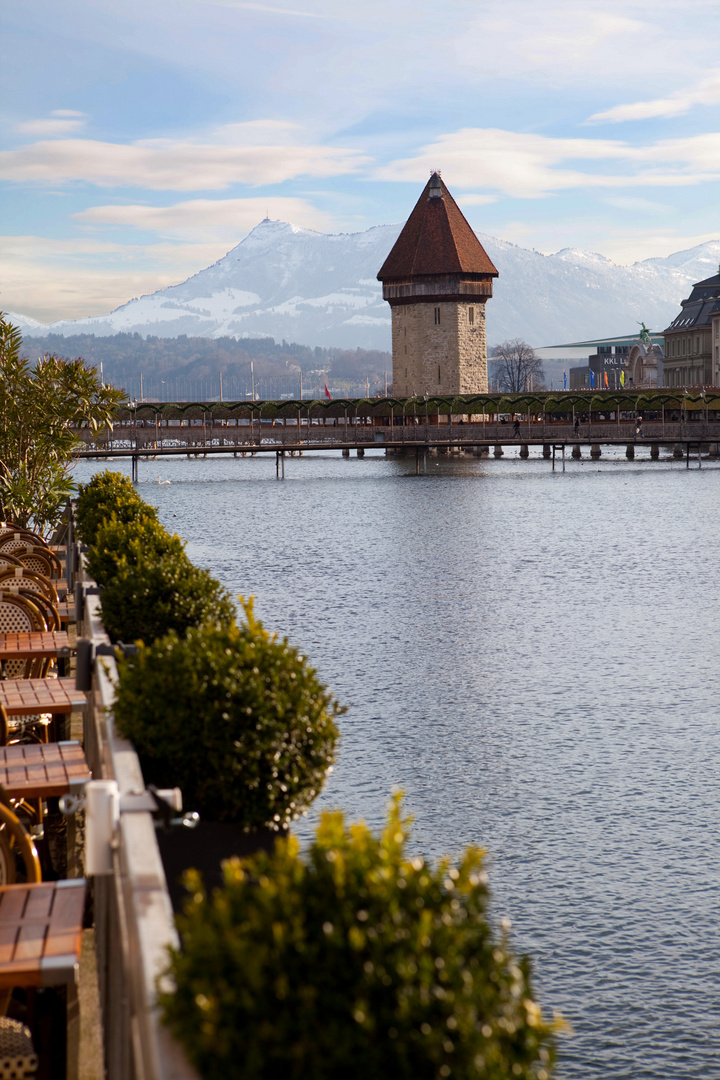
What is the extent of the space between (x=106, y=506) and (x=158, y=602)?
4.74 metres

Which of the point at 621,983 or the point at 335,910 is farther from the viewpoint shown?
the point at 621,983

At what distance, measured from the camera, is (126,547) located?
305 inches

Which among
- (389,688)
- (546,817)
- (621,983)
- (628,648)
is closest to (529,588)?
(628,648)

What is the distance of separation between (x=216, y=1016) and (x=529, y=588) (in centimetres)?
2332

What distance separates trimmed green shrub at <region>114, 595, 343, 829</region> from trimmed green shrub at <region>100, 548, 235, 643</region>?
1.77 m

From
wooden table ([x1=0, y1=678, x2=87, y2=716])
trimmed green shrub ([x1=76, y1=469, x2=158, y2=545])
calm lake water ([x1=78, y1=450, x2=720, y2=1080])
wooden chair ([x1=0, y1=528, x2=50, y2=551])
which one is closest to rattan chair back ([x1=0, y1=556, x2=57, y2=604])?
trimmed green shrub ([x1=76, y1=469, x2=158, y2=545])

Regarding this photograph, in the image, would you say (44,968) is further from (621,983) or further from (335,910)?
(621,983)

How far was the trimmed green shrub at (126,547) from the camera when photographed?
23.9 ft

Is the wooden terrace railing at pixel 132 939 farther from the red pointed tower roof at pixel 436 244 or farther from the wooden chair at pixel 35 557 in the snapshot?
the red pointed tower roof at pixel 436 244

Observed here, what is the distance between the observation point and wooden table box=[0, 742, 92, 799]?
5.16m

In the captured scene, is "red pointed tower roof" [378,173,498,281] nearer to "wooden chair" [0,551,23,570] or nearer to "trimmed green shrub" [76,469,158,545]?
"trimmed green shrub" [76,469,158,545]

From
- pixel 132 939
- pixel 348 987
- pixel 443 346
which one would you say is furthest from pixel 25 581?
pixel 443 346

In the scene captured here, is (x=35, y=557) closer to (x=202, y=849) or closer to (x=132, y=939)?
(x=202, y=849)

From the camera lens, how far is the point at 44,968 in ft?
11.5
